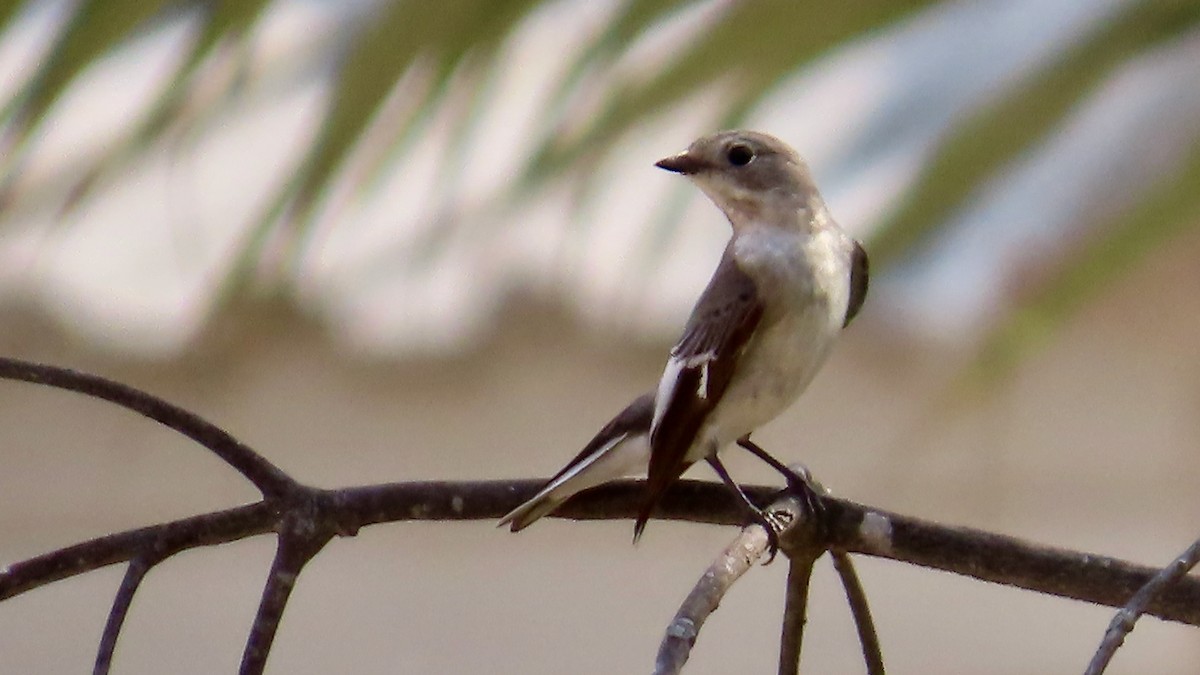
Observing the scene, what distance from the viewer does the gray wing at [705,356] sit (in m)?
0.42

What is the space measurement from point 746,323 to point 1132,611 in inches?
7.4

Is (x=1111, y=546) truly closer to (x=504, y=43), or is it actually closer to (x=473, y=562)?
(x=473, y=562)

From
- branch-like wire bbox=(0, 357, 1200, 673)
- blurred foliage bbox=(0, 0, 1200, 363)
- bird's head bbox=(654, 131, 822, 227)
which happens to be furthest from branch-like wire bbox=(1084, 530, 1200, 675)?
bird's head bbox=(654, 131, 822, 227)

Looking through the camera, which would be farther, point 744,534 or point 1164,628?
point 1164,628

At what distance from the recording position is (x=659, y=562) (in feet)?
4.24

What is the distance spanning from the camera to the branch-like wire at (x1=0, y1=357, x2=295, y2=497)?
309mm

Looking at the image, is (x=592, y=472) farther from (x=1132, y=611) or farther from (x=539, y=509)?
(x=1132, y=611)

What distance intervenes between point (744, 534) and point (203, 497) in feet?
3.41

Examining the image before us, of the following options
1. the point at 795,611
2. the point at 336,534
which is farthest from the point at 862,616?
the point at 336,534

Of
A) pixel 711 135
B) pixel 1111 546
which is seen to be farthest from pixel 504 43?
pixel 1111 546

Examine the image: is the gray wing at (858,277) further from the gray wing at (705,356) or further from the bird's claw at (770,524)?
the bird's claw at (770,524)

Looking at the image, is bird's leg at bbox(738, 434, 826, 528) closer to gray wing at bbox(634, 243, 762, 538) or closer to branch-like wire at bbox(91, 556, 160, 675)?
gray wing at bbox(634, 243, 762, 538)

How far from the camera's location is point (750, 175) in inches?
19.6

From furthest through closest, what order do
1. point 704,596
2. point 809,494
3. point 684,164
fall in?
1. point 684,164
2. point 809,494
3. point 704,596
